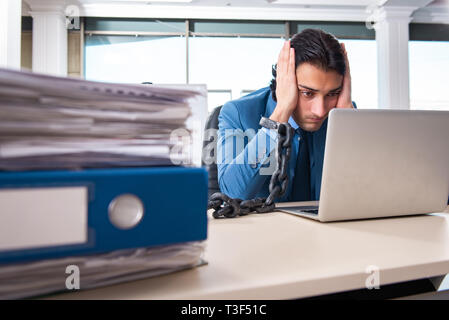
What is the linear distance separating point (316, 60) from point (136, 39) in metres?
3.82

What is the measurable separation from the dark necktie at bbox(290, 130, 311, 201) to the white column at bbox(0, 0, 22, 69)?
1277 millimetres

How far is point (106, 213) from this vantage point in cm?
24

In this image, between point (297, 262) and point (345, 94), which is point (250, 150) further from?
point (297, 262)

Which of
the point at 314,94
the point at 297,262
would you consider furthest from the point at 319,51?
the point at 297,262

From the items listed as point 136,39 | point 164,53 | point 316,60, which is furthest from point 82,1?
point 316,60

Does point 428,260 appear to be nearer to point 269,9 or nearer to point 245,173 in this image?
point 245,173

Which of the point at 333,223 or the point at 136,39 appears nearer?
the point at 333,223

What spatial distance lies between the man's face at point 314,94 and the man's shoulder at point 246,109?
18cm

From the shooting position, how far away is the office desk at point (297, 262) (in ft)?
0.88

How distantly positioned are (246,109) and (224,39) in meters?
3.47

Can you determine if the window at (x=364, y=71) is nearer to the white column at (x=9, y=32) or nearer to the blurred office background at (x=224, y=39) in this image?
the blurred office background at (x=224, y=39)
